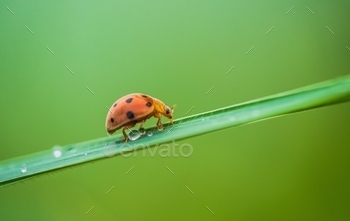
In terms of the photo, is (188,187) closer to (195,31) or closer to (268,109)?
(195,31)

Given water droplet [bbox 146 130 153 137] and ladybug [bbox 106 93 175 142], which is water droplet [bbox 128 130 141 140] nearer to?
water droplet [bbox 146 130 153 137]

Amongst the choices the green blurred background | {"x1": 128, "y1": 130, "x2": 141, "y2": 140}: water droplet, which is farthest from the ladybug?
the green blurred background

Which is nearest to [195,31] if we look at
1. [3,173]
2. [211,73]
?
[211,73]

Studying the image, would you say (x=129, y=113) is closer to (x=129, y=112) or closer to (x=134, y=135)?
(x=129, y=112)

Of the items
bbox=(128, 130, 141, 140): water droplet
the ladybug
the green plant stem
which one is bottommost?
the green plant stem

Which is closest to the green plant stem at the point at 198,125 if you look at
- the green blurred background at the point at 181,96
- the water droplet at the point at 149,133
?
the water droplet at the point at 149,133

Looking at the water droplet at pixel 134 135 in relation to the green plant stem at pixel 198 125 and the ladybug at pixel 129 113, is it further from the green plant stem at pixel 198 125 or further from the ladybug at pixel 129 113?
the ladybug at pixel 129 113
